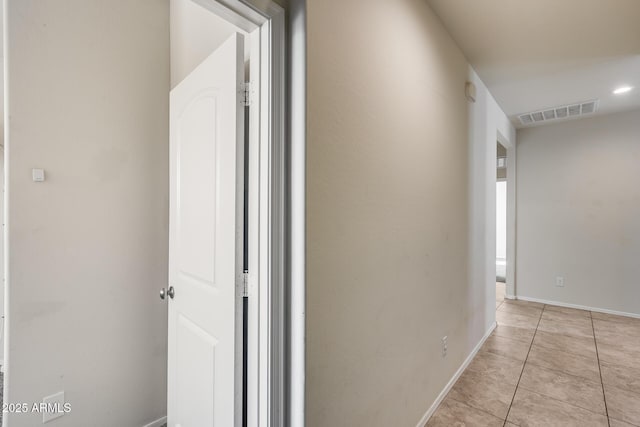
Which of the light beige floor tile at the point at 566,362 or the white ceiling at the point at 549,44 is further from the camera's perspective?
the light beige floor tile at the point at 566,362

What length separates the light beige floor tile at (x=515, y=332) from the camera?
3.22m

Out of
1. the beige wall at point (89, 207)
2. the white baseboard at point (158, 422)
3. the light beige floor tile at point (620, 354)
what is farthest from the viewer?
the light beige floor tile at point (620, 354)

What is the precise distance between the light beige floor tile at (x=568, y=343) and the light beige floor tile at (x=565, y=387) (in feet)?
1.99

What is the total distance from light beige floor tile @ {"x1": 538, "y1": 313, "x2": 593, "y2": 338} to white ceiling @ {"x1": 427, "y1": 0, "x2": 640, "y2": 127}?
2639 millimetres

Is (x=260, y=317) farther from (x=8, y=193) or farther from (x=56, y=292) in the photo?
(x=8, y=193)

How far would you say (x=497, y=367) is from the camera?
8.50 ft

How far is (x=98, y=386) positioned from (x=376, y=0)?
2.47 meters

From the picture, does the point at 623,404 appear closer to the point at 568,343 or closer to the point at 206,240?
the point at 568,343

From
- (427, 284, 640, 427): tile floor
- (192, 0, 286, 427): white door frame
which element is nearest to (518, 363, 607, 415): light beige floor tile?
(427, 284, 640, 427): tile floor

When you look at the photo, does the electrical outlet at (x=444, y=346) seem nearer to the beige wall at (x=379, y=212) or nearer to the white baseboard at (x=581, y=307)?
the beige wall at (x=379, y=212)

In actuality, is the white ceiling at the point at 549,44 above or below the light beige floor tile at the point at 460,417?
above

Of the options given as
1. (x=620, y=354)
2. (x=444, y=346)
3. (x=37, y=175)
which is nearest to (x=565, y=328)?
(x=620, y=354)

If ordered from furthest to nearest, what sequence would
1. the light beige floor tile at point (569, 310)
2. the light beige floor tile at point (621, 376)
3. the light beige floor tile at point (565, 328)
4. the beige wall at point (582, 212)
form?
the light beige floor tile at point (569, 310) < the beige wall at point (582, 212) < the light beige floor tile at point (565, 328) < the light beige floor tile at point (621, 376)

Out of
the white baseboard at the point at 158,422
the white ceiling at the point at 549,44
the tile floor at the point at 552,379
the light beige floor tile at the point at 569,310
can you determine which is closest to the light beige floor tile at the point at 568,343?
the tile floor at the point at 552,379
